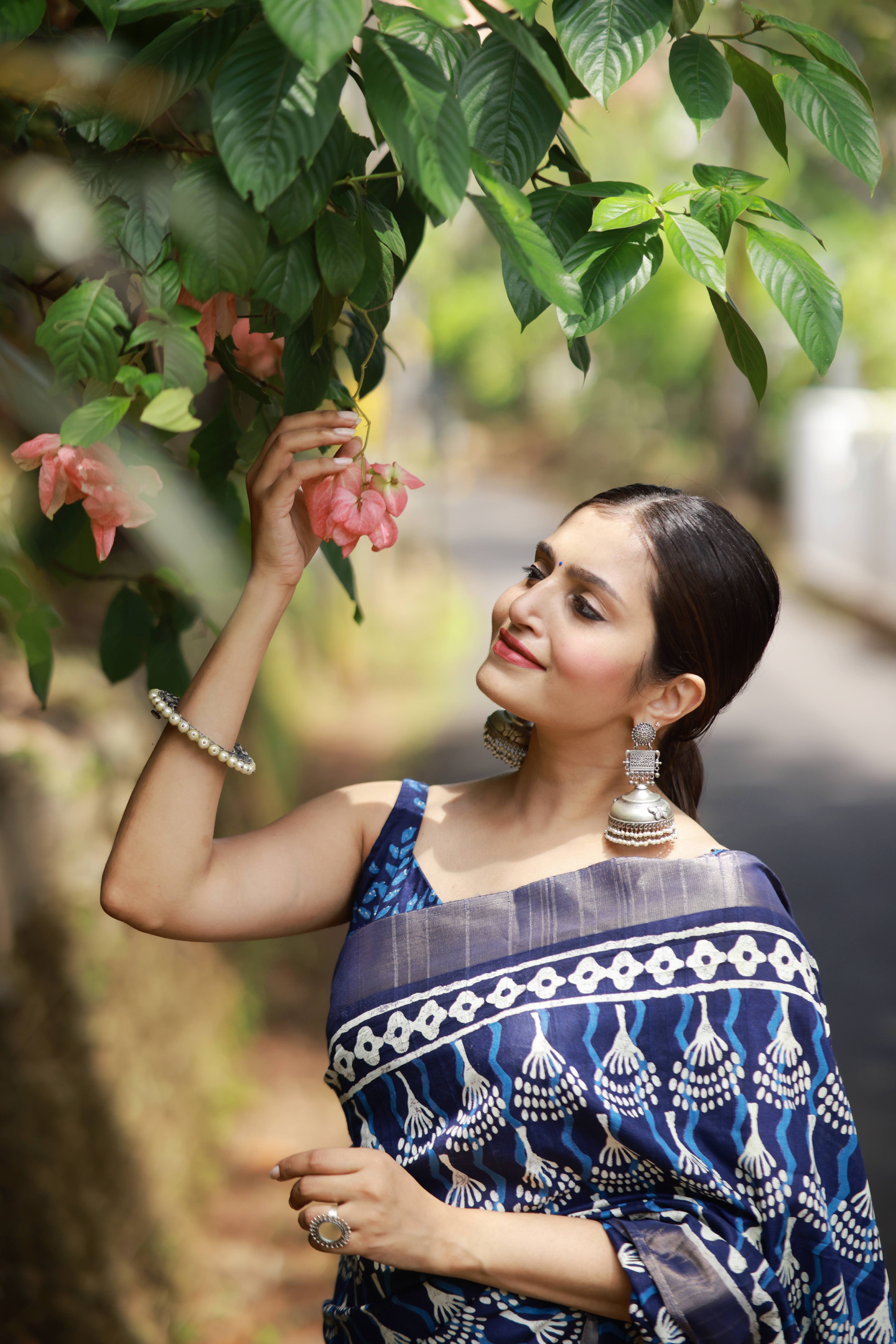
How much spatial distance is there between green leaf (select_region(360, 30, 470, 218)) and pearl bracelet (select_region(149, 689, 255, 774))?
2.17 feet

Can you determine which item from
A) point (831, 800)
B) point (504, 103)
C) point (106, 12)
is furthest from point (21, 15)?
point (831, 800)

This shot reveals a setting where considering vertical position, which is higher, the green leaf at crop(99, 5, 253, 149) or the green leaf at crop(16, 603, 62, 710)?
the green leaf at crop(99, 5, 253, 149)

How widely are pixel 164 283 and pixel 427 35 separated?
276mm

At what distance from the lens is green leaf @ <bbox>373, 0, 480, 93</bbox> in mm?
888

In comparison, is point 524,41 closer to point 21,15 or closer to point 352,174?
point 352,174

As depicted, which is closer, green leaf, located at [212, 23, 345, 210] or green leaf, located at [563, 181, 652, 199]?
green leaf, located at [212, 23, 345, 210]

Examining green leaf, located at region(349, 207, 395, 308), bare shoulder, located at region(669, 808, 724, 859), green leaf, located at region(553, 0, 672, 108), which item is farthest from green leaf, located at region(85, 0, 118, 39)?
bare shoulder, located at region(669, 808, 724, 859)

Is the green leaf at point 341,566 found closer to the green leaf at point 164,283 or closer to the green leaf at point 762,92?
the green leaf at point 164,283

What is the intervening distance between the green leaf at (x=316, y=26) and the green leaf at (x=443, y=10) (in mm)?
73

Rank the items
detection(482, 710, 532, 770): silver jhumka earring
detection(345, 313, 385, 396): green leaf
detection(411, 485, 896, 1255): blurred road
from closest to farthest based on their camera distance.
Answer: detection(345, 313, 385, 396): green leaf, detection(482, 710, 532, 770): silver jhumka earring, detection(411, 485, 896, 1255): blurred road

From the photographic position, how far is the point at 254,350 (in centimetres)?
123

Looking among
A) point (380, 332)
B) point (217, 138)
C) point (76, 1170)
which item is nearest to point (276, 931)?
point (380, 332)

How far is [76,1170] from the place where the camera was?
2.79m

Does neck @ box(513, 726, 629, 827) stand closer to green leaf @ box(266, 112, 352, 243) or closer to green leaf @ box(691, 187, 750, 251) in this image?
green leaf @ box(691, 187, 750, 251)
